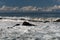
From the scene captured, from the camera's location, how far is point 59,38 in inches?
468

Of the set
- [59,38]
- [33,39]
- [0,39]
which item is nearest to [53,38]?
[59,38]

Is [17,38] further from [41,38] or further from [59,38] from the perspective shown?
[59,38]

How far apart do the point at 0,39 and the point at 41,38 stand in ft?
8.62

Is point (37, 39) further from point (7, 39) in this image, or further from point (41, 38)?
point (7, 39)

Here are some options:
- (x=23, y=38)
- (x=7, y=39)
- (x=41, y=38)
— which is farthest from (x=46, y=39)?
(x=7, y=39)

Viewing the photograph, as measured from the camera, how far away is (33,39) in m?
12.0

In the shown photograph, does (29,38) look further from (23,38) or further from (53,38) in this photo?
(53,38)

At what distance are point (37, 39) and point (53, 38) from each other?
1.02m

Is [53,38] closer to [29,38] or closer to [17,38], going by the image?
[29,38]

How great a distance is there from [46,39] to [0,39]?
2917mm

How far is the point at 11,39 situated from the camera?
12000mm

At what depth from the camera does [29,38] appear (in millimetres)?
12336

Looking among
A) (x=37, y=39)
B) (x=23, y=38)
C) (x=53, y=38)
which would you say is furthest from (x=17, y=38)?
(x=53, y=38)

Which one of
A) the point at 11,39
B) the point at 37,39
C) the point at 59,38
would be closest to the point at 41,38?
the point at 37,39
